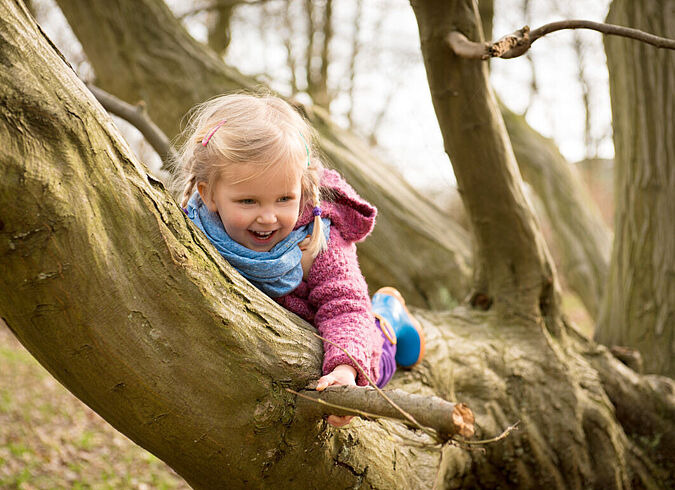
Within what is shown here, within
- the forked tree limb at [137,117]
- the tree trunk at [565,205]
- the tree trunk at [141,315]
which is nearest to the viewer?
the tree trunk at [141,315]

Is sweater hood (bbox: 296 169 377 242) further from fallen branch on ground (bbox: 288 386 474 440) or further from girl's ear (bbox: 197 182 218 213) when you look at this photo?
fallen branch on ground (bbox: 288 386 474 440)

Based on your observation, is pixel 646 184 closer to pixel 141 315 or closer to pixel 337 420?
pixel 337 420

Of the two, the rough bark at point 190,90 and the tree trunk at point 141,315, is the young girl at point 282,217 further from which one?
the rough bark at point 190,90

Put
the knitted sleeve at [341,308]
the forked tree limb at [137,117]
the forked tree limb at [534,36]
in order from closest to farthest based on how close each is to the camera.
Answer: the knitted sleeve at [341,308] < the forked tree limb at [534,36] < the forked tree limb at [137,117]

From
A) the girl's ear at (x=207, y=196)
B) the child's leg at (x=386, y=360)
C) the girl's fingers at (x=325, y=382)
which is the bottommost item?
the child's leg at (x=386, y=360)

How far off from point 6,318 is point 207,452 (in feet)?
2.07

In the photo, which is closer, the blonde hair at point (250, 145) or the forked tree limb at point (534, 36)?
the blonde hair at point (250, 145)

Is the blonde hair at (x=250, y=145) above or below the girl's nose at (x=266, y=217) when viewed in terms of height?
above

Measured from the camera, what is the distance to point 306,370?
169cm

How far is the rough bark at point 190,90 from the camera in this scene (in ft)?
14.3

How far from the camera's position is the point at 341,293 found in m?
1.92

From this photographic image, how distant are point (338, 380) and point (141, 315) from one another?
58 cm

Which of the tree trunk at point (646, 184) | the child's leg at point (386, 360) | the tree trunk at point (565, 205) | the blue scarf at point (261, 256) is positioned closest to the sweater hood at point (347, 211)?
the blue scarf at point (261, 256)

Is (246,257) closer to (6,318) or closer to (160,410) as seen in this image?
(160,410)
